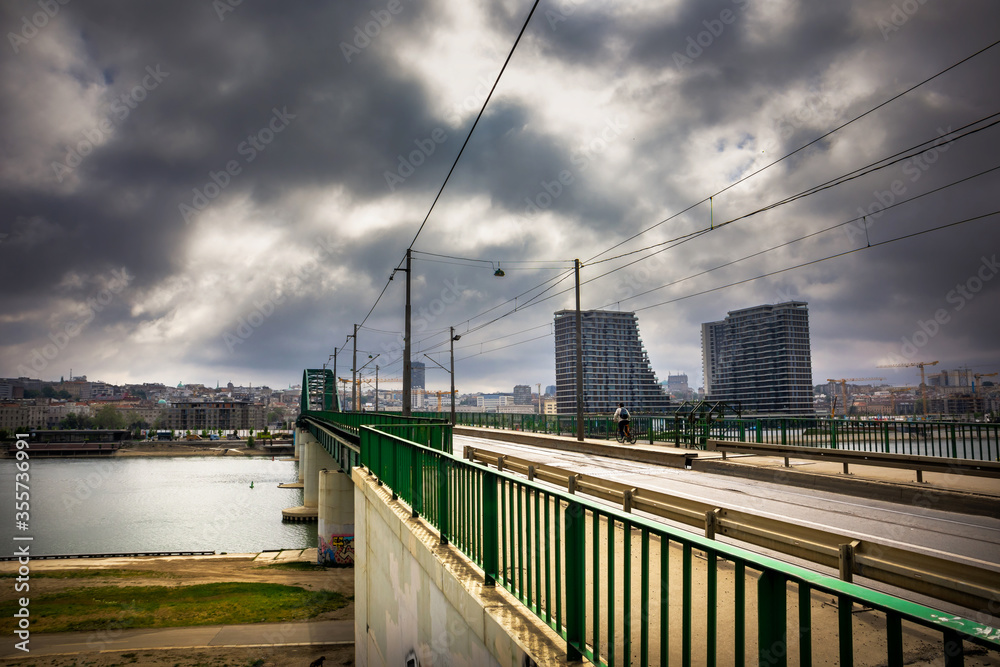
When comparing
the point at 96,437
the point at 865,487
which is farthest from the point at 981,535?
the point at 96,437

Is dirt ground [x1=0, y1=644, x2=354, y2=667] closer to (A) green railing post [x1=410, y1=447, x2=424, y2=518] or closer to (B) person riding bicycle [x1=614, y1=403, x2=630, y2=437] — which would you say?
(B) person riding bicycle [x1=614, y1=403, x2=630, y2=437]

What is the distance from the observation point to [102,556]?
33.8m

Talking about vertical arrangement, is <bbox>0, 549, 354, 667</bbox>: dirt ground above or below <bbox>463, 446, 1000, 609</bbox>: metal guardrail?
below

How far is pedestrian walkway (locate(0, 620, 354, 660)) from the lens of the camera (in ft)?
64.0

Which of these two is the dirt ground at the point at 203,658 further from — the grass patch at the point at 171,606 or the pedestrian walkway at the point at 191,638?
the grass patch at the point at 171,606

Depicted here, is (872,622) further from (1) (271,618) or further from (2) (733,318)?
(2) (733,318)

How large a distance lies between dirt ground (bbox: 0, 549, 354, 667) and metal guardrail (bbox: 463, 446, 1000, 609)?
16574 mm

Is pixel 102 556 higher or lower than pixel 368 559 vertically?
lower

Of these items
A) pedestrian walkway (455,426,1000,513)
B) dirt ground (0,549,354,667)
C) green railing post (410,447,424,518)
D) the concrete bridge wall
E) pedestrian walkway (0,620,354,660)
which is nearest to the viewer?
the concrete bridge wall

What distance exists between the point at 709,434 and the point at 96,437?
165 metres

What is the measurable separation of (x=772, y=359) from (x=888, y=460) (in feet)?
335

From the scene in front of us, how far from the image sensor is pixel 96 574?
2845 centimetres

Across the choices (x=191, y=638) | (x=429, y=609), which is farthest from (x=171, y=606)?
(x=429, y=609)

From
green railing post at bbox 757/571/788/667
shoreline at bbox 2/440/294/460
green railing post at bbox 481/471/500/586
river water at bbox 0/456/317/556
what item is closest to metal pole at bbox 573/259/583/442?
green railing post at bbox 481/471/500/586
